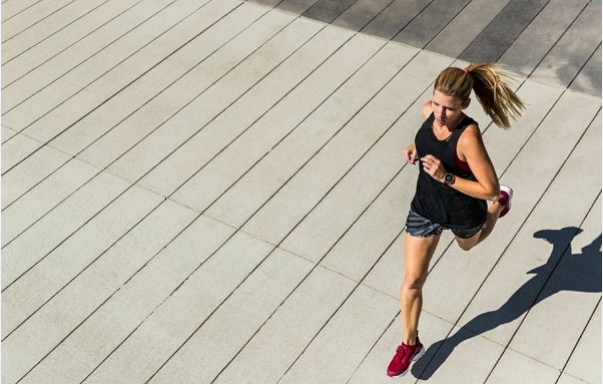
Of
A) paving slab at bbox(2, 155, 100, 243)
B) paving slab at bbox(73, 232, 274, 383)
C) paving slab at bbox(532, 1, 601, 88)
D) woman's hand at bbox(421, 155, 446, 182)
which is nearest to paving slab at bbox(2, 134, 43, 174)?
paving slab at bbox(2, 155, 100, 243)

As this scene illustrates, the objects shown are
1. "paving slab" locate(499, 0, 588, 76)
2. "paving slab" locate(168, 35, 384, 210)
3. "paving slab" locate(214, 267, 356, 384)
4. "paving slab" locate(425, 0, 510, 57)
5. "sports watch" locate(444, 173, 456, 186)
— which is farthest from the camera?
"paving slab" locate(425, 0, 510, 57)

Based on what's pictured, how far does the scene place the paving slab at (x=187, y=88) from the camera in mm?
6758

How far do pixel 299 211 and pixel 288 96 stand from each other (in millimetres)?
1515

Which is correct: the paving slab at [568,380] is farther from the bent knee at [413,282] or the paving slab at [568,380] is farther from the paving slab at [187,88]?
the paving slab at [187,88]

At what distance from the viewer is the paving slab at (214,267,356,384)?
194 inches

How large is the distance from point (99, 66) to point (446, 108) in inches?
179

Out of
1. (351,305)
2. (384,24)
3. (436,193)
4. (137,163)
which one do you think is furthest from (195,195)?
(384,24)

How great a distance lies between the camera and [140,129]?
22.7ft

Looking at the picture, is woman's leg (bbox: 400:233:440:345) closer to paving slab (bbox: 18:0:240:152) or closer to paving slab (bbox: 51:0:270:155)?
paving slab (bbox: 51:0:270:155)

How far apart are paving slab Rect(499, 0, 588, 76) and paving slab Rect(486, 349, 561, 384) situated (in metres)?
3.21

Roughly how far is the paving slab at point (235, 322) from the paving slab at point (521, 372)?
1.43 metres

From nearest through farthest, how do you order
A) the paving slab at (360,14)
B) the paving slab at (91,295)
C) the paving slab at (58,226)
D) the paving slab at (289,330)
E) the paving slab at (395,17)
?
the paving slab at (289,330)
the paving slab at (91,295)
the paving slab at (58,226)
the paving slab at (395,17)
the paving slab at (360,14)

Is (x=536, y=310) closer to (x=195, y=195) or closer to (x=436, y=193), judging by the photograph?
(x=436, y=193)

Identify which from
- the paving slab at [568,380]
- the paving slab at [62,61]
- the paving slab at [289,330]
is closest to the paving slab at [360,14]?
the paving slab at [62,61]
